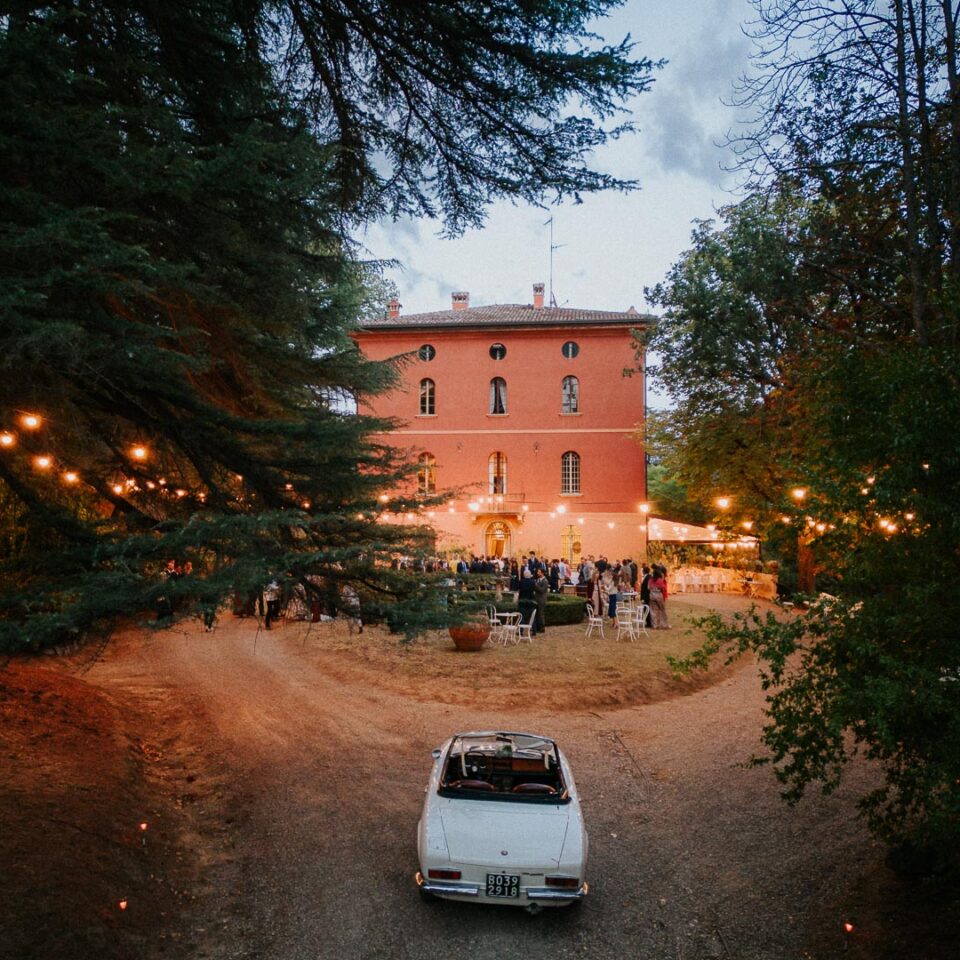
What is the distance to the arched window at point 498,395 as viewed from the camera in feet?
109

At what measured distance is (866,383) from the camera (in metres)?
4.41

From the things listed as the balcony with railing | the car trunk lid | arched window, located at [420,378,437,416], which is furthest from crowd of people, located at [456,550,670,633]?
arched window, located at [420,378,437,416]

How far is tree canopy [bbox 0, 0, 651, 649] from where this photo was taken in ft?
14.0

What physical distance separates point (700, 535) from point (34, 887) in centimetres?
2865

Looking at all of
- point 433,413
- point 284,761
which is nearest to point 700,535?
point 433,413

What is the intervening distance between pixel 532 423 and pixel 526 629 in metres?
17.9

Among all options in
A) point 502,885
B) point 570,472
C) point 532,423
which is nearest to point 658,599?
point 502,885

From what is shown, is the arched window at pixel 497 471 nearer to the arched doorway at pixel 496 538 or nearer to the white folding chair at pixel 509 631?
the arched doorway at pixel 496 538

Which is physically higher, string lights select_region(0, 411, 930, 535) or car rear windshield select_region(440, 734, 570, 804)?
string lights select_region(0, 411, 930, 535)

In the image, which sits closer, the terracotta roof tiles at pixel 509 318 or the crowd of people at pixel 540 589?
the crowd of people at pixel 540 589

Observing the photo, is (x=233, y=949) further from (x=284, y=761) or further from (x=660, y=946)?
(x=284, y=761)

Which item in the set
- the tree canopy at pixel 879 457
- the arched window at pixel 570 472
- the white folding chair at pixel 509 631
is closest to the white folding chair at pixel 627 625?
the white folding chair at pixel 509 631

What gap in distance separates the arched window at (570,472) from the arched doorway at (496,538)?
3.47 meters

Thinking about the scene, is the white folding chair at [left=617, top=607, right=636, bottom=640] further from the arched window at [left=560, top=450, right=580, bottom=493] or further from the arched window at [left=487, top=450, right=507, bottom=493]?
the arched window at [left=487, top=450, right=507, bottom=493]
